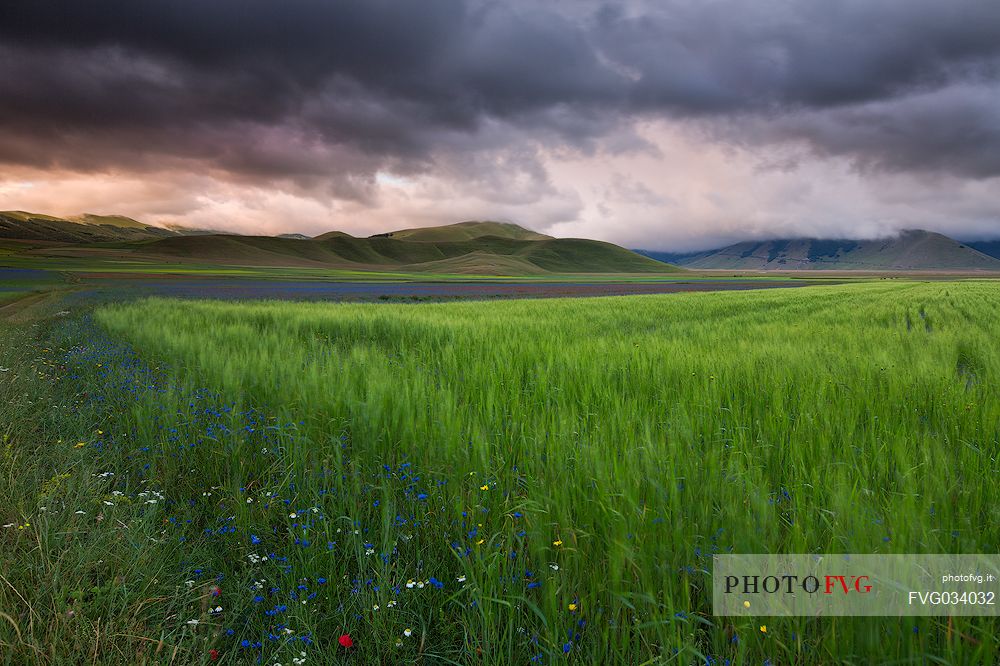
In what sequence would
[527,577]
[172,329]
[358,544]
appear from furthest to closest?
[172,329], [358,544], [527,577]

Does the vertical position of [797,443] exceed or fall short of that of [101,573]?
it exceeds it

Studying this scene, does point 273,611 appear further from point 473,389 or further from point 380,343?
point 380,343

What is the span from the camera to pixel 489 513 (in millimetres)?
2803

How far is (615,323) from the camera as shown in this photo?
44.5 ft

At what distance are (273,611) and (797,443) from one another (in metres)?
3.16

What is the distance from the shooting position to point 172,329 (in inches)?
441

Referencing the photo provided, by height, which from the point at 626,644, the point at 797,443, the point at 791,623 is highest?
the point at 797,443

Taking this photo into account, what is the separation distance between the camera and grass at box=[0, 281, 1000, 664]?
1967mm

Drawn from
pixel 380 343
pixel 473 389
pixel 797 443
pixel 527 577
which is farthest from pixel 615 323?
pixel 527 577

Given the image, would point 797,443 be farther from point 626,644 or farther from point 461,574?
point 461,574

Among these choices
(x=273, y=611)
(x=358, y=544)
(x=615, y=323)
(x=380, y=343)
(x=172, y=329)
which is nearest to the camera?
(x=273, y=611)

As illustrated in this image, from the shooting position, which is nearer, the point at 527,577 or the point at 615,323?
the point at 527,577

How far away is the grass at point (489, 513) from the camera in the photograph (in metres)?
1.97

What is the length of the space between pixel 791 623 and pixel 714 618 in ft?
0.90
